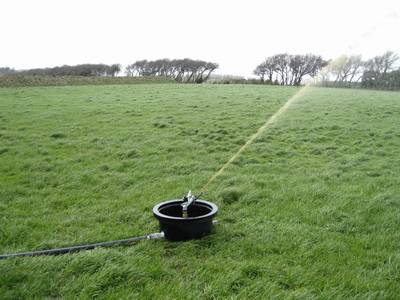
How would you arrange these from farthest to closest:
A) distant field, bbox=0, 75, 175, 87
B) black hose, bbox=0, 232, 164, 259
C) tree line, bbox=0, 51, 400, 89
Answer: distant field, bbox=0, 75, 175, 87 < tree line, bbox=0, 51, 400, 89 < black hose, bbox=0, 232, 164, 259

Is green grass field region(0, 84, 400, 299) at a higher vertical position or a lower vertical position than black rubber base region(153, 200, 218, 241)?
lower

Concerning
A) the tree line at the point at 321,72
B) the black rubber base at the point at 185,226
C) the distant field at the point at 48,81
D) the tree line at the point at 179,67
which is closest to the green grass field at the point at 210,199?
the black rubber base at the point at 185,226

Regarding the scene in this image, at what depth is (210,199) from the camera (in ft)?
21.5

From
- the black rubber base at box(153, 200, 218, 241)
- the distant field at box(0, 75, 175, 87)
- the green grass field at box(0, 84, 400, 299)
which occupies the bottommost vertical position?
the green grass field at box(0, 84, 400, 299)

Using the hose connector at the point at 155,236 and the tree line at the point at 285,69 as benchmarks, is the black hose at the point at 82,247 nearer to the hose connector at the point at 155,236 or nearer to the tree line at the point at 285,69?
the hose connector at the point at 155,236

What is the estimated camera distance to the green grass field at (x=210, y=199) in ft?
12.6

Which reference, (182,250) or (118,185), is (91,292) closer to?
(182,250)

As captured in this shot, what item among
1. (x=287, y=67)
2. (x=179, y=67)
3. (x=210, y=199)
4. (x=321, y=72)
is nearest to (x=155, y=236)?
(x=210, y=199)

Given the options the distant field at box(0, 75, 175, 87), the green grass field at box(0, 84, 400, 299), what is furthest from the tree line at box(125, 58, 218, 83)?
the green grass field at box(0, 84, 400, 299)

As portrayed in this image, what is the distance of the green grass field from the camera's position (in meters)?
3.85

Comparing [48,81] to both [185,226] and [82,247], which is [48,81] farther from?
[185,226]

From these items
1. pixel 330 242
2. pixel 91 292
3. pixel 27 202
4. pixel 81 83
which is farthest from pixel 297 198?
pixel 81 83

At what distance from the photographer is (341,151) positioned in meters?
11.0

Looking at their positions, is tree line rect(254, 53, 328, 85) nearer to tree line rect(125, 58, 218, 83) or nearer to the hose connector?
tree line rect(125, 58, 218, 83)
